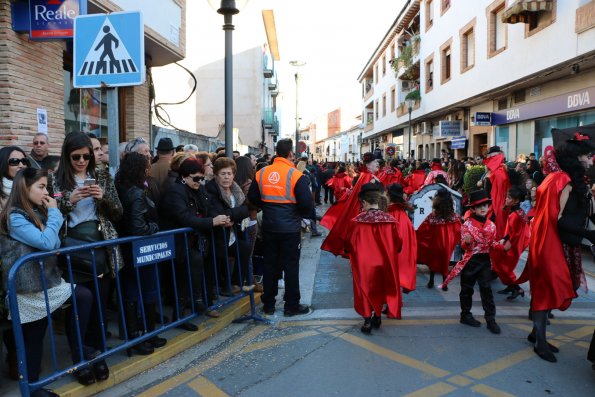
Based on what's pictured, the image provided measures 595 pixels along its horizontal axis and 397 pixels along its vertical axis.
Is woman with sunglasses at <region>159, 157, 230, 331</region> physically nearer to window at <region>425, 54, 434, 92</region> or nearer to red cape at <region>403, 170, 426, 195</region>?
red cape at <region>403, 170, 426, 195</region>

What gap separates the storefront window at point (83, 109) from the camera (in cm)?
875

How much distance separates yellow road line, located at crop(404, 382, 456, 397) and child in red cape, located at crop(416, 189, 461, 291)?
2944 millimetres

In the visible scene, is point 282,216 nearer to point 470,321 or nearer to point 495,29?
point 470,321

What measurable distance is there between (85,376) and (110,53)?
2.51 m

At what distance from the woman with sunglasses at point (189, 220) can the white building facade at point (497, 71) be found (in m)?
10.3

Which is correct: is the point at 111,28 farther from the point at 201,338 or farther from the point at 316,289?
the point at 316,289

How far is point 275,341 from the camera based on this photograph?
4.60 meters

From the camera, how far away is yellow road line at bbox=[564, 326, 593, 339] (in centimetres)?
462

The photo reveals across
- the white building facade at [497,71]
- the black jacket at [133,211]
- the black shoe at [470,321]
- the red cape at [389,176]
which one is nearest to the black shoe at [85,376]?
the black jacket at [133,211]

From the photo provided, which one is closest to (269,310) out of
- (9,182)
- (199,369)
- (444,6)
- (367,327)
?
(367,327)

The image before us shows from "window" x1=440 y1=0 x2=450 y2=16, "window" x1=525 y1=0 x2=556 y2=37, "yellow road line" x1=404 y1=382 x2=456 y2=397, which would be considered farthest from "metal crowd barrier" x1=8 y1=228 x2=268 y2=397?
"window" x1=440 y1=0 x2=450 y2=16

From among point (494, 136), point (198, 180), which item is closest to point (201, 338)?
point (198, 180)

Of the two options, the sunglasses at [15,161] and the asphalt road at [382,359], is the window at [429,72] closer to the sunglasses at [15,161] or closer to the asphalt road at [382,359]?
the asphalt road at [382,359]

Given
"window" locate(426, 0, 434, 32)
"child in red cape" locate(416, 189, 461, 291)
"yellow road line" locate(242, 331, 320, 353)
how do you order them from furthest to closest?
"window" locate(426, 0, 434, 32) → "child in red cape" locate(416, 189, 461, 291) → "yellow road line" locate(242, 331, 320, 353)
